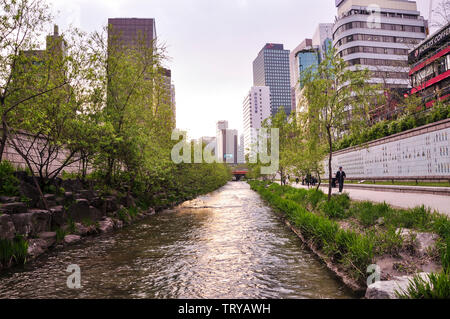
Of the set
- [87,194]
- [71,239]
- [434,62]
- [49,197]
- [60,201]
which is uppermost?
[434,62]

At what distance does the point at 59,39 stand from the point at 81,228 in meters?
8.12

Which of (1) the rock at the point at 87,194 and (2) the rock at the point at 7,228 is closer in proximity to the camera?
(2) the rock at the point at 7,228

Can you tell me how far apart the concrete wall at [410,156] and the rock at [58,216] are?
45.4 ft

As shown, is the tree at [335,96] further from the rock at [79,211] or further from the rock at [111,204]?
the rock at [111,204]

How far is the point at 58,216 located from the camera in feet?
36.2

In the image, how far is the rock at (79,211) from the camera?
39.8 ft

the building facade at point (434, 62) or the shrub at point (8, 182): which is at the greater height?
the building facade at point (434, 62)

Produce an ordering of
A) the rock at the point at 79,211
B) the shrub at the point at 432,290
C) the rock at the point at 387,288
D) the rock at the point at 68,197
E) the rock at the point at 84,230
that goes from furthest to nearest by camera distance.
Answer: the rock at the point at 68,197 < the rock at the point at 79,211 < the rock at the point at 84,230 < the rock at the point at 387,288 < the shrub at the point at 432,290

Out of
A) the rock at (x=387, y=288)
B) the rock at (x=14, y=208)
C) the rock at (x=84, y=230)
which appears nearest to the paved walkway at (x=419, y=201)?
the rock at (x=387, y=288)

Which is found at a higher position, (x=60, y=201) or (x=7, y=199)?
(x=7, y=199)

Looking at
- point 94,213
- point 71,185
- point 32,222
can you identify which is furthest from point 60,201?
point 32,222

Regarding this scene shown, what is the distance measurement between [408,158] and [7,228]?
23178 mm

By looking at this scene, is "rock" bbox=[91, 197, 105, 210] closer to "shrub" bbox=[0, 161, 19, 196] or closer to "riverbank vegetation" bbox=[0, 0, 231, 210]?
"riverbank vegetation" bbox=[0, 0, 231, 210]

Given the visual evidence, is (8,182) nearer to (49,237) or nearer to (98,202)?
(49,237)
